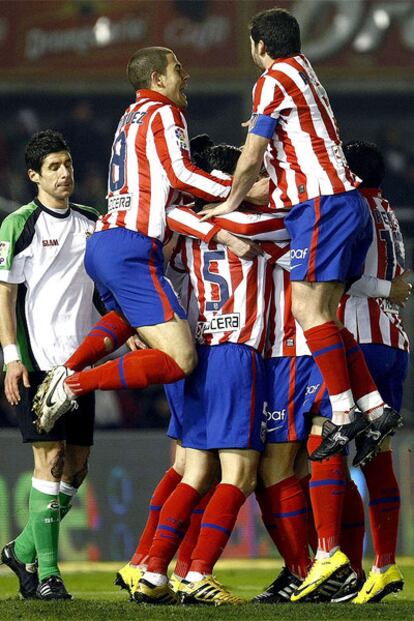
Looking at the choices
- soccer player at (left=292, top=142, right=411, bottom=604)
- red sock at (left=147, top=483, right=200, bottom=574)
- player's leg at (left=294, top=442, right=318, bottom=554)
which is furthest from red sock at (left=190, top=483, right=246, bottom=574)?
soccer player at (left=292, top=142, right=411, bottom=604)

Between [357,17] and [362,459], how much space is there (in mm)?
11115

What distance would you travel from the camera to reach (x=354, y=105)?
17.4 m

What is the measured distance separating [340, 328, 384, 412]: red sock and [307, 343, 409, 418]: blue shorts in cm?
19

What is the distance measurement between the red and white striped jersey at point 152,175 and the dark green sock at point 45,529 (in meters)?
1.24

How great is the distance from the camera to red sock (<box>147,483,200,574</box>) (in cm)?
578

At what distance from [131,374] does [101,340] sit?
0.93 feet

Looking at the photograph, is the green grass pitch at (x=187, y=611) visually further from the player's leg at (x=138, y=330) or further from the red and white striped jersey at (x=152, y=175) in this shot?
the red and white striped jersey at (x=152, y=175)

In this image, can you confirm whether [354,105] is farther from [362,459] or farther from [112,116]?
[362,459]

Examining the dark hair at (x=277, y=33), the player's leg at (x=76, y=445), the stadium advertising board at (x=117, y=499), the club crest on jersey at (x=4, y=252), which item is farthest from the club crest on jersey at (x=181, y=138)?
the stadium advertising board at (x=117, y=499)

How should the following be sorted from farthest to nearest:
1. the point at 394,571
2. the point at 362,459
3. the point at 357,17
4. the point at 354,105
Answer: the point at 354,105, the point at 357,17, the point at 394,571, the point at 362,459

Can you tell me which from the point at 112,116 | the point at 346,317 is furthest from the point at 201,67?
the point at 346,317

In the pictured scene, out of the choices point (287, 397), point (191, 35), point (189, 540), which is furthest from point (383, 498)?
point (191, 35)

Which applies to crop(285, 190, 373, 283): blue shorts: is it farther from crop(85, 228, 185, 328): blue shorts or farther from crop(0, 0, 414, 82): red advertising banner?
crop(0, 0, 414, 82): red advertising banner

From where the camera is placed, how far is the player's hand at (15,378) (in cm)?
623
